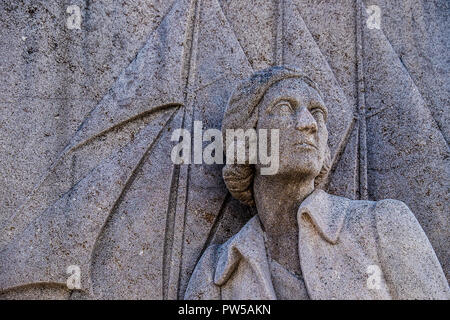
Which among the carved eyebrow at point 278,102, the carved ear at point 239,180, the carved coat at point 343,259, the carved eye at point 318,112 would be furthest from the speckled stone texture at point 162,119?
the carved eyebrow at point 278,102

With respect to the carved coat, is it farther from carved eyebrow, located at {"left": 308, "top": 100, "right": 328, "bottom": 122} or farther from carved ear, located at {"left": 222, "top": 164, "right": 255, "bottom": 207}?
carved eyebrow, located at {"left": 308, "top": 100, "right": 328, "bottom": 122}

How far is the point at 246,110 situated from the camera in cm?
476

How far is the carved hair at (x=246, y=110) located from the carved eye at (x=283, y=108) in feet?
0.39

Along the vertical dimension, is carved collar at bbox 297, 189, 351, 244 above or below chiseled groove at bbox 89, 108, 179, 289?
below

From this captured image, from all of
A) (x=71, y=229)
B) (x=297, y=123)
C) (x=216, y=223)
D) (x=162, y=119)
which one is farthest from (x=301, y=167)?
(x=71, y=229)

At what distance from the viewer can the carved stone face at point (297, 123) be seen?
455 cm

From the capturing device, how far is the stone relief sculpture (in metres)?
4.37

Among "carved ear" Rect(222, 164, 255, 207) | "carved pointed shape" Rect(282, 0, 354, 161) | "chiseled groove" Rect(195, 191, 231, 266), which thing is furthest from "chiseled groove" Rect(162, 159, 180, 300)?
"carved pointed shape" Rect(282, 0, 354, 161)

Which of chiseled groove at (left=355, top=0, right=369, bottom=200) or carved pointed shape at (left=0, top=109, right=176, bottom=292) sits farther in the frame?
chiseled groove at (left=355, top=0, right=369, bottom=200)

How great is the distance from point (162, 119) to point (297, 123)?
3.42ft

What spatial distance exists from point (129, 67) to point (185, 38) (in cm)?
43

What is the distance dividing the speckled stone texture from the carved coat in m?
0.34
